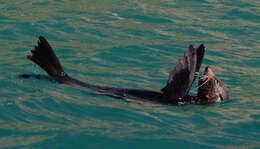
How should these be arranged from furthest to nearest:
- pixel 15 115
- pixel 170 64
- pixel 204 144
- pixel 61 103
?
pixel 170 64
pixel 61 103
pixel 15 115
pixel 204 144

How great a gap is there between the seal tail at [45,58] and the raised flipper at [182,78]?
162cm

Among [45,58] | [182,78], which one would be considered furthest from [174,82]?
[45,58]

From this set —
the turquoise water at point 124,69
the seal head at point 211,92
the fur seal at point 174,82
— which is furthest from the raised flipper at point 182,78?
the seal head at point 211,92

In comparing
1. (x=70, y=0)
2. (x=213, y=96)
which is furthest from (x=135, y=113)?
(x=70, y=0)

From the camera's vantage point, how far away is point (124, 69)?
774 centimetres

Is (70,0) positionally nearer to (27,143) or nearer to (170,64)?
(170,64)

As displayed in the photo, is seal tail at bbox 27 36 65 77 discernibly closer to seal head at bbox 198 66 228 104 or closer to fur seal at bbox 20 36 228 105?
fur seal at bbox 20 36 228 105

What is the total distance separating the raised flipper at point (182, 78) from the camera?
5.93 metres

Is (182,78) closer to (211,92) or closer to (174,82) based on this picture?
(174,82)

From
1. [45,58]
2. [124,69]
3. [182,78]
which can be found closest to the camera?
[182,78]

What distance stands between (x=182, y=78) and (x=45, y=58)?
196cm

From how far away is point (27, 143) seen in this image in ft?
14.9

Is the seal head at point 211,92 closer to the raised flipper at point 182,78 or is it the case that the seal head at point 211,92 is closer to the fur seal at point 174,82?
the fur seal at point 174,82

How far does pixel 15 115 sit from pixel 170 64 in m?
3.63
